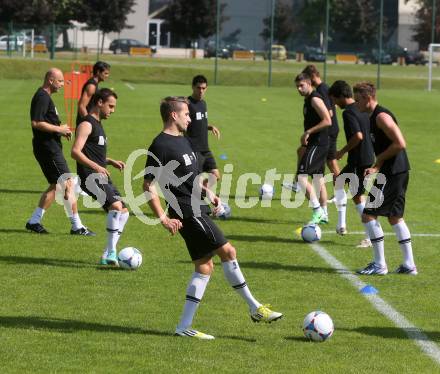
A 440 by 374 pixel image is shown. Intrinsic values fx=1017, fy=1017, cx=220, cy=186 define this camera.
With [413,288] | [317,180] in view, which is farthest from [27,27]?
[413,288]

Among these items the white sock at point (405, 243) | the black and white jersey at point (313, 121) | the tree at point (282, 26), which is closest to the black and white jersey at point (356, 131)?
the black and white jersey at point (313, 121)

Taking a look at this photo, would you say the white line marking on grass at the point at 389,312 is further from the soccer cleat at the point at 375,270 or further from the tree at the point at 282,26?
the tree at the point at 282,26

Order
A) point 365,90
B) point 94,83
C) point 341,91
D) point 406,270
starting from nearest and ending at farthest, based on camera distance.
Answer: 1. point 365,90
2. point 406,270
3. point 341,91
4. point 94,83

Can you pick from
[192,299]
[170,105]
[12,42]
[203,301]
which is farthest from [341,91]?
[12,42]

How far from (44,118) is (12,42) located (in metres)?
59.6

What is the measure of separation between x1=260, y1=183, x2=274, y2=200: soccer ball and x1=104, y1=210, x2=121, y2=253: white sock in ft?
19.8

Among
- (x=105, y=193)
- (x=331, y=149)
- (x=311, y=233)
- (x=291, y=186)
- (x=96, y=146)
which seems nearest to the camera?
(x=105, y=193)

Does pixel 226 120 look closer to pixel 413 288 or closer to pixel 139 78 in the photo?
pixel 413 288

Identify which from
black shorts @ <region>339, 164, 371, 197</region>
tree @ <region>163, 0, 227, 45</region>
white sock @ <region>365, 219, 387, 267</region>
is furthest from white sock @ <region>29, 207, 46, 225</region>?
tree @ <region>163, 0, 227, 45</region>

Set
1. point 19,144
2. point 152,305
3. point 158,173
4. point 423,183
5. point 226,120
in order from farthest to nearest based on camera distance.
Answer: point 226,120 → point 19,144 → point 423,183 → point 152,305 → point 158,173

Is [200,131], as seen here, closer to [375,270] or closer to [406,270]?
[375,270]

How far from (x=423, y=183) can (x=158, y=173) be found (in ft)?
39.3

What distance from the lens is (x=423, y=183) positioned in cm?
2019

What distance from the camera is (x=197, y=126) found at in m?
16.2
